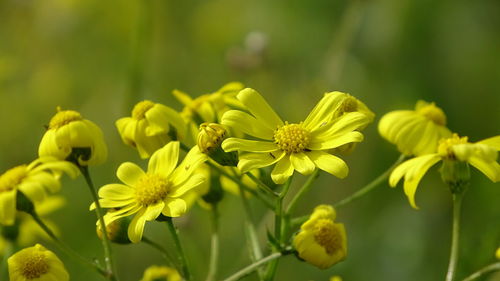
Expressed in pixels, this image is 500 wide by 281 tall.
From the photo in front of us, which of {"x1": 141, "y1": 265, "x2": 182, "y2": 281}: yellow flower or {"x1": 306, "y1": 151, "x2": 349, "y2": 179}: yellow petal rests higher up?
{"x1": 306, "y1": 151, "x2": 349, "y2": 179}: yellow petal

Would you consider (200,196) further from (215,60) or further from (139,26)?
(215,60)

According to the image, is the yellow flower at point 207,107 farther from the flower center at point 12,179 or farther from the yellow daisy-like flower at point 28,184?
the flower center at point 12,179

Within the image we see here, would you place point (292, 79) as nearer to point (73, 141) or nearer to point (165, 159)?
point (165, 159)

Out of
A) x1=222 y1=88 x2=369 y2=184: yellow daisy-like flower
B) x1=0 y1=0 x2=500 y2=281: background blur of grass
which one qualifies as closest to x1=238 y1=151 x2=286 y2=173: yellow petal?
x1=222 y1=88 x2=369 y2=184: yellow daisy-like flower

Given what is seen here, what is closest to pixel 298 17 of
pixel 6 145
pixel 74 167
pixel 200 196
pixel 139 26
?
pixel 139 26

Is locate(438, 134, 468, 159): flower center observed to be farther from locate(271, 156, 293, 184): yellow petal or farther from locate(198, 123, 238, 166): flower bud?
locate(198, 123, 238, 166): flower bud

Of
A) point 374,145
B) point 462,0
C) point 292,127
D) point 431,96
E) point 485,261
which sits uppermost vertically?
Result: point 462,0

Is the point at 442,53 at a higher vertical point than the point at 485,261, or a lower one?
higher
